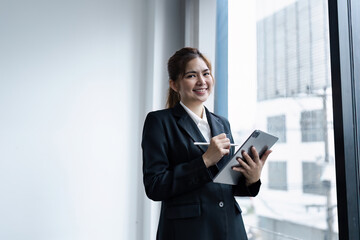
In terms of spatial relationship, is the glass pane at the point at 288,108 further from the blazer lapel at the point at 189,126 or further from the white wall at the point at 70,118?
the white wall at the point at 70,118

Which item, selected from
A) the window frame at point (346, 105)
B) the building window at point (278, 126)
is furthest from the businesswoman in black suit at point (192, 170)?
the building window at point (278, 126)

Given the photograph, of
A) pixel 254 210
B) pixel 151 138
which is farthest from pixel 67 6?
pixel 254 210

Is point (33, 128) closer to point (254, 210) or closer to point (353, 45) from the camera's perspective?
point (254, 210)

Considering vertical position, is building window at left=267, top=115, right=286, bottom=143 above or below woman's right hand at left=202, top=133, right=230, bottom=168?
above

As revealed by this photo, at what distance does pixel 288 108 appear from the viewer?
60.7 inches

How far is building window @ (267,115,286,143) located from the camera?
157cm

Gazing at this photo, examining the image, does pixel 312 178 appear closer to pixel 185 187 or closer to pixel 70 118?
pixel 185 187

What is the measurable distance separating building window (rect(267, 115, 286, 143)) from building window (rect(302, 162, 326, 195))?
0.62ft

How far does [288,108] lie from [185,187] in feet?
2.14

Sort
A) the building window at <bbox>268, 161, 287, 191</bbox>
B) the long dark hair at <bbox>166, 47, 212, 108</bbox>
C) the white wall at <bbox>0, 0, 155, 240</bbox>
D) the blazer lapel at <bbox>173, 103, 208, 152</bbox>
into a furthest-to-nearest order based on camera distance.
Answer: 1. the white wall at <bbox>0, 0, 155, 240</bbox>
2. the building window at <bbox>268, 161, 287, 191</bbox>
3. the long dark hair at <bbox>166, 47, 212, 108</bbox>
4. the blazer lapel at <bbox>173, 103, 208, 152</bbox>

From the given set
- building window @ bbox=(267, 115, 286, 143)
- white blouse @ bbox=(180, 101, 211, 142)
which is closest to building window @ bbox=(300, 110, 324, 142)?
building window @ bbox=(267, 115, 286, 143)

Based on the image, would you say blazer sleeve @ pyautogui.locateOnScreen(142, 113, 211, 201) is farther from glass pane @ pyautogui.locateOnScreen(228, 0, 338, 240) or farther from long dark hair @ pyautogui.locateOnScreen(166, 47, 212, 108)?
glass pane @ pyautogui.locateOnScreen(228, 0, 338, 240)

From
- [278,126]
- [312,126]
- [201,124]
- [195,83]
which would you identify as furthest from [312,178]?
[195,83]

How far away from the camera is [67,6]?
81.1 inches
